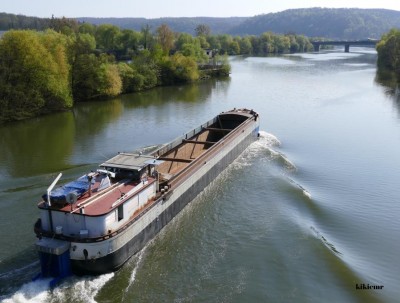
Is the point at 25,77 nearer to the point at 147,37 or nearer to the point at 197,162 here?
the point at 197,162

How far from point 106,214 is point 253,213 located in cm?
896

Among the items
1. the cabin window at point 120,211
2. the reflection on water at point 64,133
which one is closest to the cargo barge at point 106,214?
the cabin window at point 120,211

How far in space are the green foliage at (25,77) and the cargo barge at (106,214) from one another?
26.2 meters

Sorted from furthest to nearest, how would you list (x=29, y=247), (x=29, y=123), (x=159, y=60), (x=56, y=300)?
(x=159, y=60) < (x=29, y=123) < (x=29, y=247) < (x=56, y=300)

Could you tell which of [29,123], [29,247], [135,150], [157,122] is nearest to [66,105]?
[29,123]

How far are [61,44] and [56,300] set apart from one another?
4060cm

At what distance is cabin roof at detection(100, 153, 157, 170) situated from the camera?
18.6m

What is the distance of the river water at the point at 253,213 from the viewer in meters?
15.7

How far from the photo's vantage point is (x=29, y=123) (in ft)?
136

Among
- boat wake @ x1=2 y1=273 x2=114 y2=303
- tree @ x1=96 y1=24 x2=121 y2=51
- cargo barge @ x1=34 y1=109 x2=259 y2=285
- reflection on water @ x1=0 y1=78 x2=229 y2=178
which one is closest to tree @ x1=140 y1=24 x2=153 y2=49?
tree @ x1=96 y1=24 x2=121 y2=51

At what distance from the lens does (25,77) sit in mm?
42188

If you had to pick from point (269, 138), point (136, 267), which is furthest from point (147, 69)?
point (136, 267)

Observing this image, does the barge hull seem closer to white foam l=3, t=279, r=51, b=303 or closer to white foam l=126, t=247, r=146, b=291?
white foam l=126, t=247, r=146, b=291

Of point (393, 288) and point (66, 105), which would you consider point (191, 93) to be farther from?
point (393, 288)
